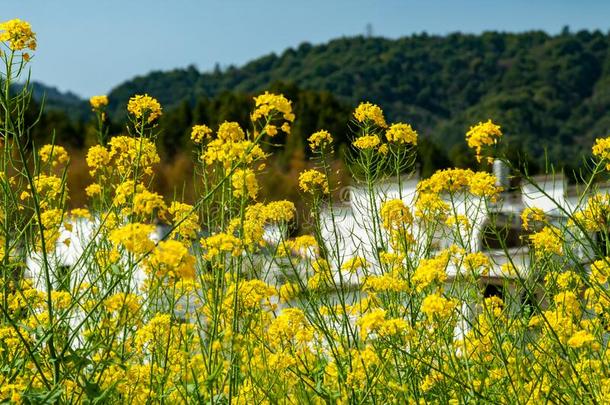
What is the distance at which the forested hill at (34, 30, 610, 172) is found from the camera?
221 feet

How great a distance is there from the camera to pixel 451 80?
84250 millimetres

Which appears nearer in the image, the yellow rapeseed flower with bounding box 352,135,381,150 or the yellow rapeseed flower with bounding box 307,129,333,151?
the yellow rapeseed flower with bounding box 307,129,333,151

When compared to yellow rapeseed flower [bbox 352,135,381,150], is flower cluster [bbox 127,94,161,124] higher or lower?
higher

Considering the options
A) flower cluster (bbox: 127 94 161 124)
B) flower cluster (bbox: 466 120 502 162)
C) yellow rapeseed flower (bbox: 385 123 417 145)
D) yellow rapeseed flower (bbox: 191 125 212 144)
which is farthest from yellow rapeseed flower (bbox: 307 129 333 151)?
flower cluster (bbox: 466 120 502 162)

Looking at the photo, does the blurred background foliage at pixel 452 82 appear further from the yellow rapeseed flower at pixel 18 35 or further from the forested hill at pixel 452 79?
the yellow rapeseed flower at pixel 18 35

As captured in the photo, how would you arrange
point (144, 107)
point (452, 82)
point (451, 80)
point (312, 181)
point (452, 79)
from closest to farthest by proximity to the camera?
point (144, 107) < point (312, 181) < point (452, 82) < point (451, 80) < point (452, 79)

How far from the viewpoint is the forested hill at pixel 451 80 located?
67.4m

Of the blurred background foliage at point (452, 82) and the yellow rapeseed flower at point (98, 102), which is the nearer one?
the yellow rapeseed flower at point (98, 102)

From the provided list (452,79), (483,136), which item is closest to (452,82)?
(452,79)

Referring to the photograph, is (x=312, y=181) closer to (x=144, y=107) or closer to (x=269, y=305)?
(x=269, y=305)

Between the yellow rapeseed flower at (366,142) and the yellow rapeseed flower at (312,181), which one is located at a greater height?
the yellow rapeseed flower at (366,142)

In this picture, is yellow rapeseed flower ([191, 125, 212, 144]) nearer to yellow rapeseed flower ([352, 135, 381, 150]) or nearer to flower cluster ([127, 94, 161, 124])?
flower cluster ([127, 94, 161, 124])

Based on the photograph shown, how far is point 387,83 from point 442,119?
6.98 meters

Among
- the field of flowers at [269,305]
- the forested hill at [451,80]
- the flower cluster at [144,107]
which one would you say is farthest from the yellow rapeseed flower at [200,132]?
the forested hill at [451,80]
